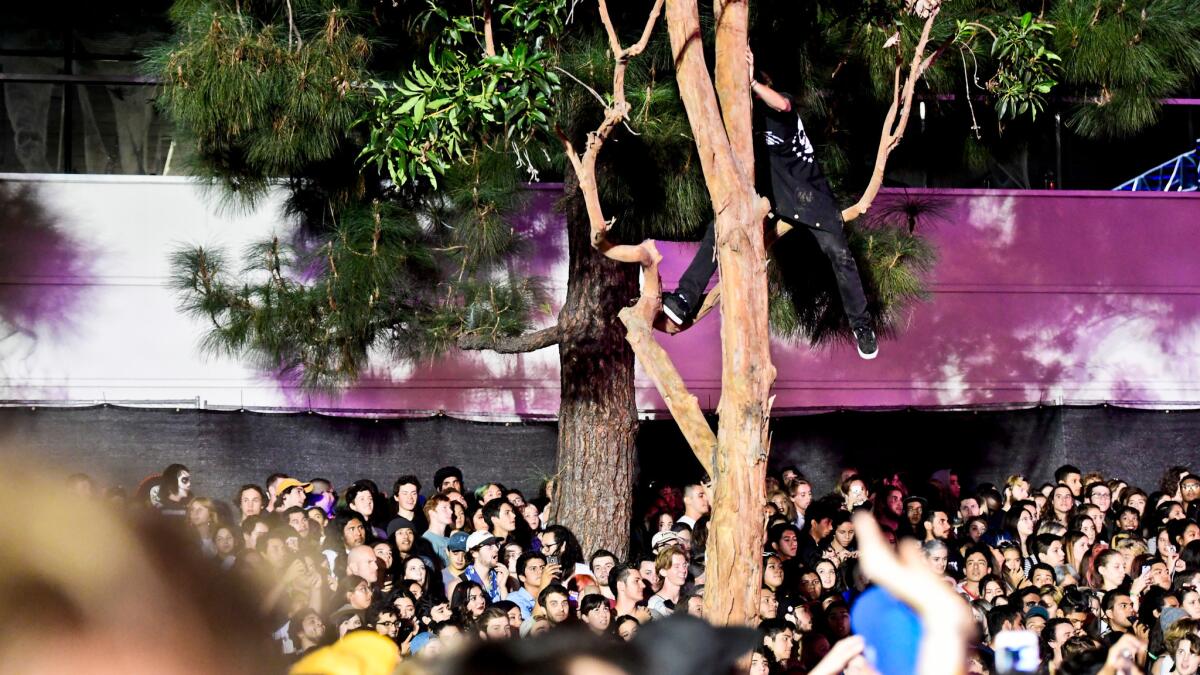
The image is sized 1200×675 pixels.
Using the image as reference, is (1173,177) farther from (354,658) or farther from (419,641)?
(354,658)

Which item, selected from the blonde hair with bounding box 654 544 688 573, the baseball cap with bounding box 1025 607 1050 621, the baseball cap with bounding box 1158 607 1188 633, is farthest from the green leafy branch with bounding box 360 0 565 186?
the baseball cap with bounding box 1158 607 1188 633

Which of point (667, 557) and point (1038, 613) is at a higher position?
point (667, 557)

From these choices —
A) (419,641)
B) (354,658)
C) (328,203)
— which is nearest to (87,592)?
(354,658)

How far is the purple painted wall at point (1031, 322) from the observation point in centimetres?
1198

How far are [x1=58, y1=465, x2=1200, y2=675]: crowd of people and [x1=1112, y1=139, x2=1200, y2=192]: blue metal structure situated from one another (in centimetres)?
365

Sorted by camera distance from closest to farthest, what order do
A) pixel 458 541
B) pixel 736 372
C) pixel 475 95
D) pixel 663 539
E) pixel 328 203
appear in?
pixel 736 372, pixel 475 95, pixel 663 539, pixel 458 541, pixel 328 203

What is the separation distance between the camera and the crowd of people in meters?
6.73

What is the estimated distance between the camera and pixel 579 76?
22.4 feet

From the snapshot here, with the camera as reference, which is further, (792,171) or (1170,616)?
(1170,616)

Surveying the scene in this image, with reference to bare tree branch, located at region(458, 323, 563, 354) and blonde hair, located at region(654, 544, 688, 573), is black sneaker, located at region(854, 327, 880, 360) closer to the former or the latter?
blonde hair, located at region(654, 544, 688, 573)

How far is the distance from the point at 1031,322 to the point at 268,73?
23.3 ft

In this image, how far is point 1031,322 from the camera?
40.0 feet

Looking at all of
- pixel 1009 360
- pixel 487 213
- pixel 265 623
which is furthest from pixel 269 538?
pixel 1009 360

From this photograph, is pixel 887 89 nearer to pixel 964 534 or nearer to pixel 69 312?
pixel 964 534
